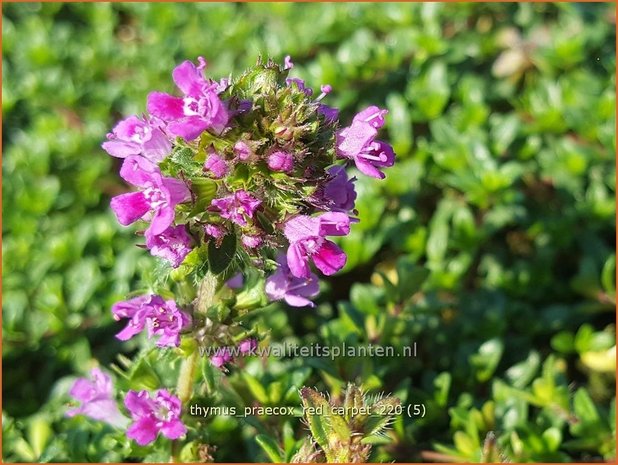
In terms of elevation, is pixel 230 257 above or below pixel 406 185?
below

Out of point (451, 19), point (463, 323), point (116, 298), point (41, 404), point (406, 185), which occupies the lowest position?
point (41, 404)

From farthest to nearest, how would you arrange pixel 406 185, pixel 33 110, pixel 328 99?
pixel 33 110
pixel 328 99
pixel 406 185

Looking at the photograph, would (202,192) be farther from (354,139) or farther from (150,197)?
(354,139)

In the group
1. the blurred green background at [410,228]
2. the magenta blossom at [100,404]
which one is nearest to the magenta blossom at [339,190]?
the blurred green background at [410,228]

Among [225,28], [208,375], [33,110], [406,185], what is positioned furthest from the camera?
[225,28]

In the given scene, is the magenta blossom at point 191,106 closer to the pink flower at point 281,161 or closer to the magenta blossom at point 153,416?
the pink flower at point 281,161

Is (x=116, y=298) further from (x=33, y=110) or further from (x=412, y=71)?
(x=412, y=71)

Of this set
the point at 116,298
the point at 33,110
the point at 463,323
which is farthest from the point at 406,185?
the point at 33,110
